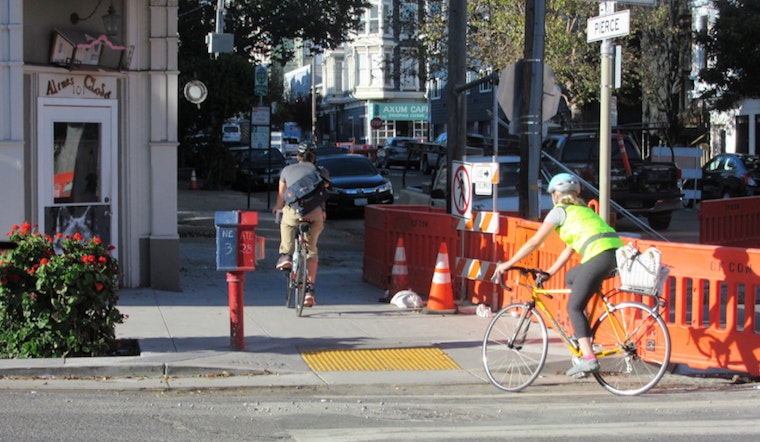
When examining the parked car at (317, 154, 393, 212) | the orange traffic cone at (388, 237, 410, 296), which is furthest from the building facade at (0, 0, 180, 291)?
the parked car at (317, 154, 393, 212)

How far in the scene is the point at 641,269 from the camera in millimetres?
7277

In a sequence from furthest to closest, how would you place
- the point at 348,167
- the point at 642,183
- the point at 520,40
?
the point at 520,40, the point at 348,167, the point at 642,183

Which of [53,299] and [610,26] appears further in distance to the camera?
[610,26]

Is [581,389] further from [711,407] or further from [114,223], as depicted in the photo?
[114,223]

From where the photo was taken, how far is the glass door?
10812mm

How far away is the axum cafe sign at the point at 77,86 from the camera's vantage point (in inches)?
424

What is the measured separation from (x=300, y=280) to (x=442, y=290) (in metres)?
1.55

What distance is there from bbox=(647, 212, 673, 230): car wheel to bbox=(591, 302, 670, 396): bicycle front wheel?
12.6 m

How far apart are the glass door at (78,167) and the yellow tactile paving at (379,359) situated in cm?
383

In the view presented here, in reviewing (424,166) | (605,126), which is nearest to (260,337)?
(605,126)

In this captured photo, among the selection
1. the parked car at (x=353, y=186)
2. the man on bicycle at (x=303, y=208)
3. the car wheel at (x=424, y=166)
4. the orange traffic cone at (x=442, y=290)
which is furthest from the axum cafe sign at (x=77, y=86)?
the car wheel at (x=424, y=166)

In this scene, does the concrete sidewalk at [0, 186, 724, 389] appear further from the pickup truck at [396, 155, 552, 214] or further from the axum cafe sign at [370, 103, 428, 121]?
the axum cafe sign at [370, 103, 428, 121]

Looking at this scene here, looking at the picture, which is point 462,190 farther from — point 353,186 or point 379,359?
point 353,186

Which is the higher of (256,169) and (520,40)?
(520,40)
